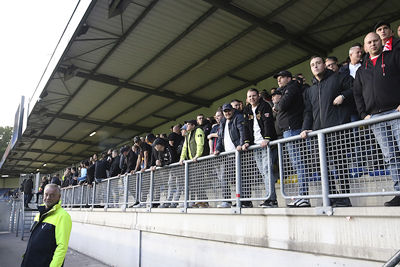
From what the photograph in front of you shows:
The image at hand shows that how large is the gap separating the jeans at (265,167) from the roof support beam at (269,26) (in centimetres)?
490

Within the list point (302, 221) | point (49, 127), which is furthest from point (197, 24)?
point (49, 127)

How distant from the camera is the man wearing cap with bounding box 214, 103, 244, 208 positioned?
502cm

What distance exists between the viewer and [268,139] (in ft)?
14.9

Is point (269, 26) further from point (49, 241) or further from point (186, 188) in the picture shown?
point (49, 241)

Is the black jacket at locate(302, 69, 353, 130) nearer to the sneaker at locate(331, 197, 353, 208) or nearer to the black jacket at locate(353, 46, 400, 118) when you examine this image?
the black jacket at locate(353, 46, 400, 118)

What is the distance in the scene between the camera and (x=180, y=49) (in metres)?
10.6

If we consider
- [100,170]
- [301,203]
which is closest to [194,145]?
[301,203]

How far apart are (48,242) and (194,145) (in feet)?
11.0

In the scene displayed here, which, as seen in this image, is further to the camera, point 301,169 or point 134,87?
point 134,87

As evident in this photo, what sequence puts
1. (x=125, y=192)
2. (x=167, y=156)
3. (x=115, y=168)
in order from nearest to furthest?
(x=167, y=156)
(x=125, y=192)
(x=115, y=168)

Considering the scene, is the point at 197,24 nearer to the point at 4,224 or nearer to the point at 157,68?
the point at 157,68

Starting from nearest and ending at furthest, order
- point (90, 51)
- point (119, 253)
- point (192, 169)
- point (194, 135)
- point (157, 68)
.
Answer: point (192, 169)
point (194, 135)
point (119, 253)
point (90, 51)
point (157, 68)

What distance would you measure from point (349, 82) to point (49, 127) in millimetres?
19841

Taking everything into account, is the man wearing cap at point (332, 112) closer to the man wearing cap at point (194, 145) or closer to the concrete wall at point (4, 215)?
the man wearing cap at point (194, 145)
